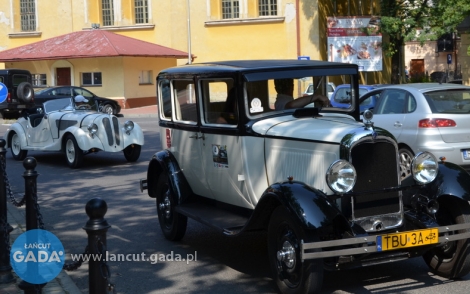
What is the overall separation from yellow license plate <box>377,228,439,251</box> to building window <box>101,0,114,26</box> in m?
39.8

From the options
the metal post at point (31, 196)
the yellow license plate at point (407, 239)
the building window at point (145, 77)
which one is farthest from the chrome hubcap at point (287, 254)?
the building window at point (145, 77)

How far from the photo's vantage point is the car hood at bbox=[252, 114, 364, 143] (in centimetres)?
629

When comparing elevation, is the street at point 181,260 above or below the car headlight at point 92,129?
below

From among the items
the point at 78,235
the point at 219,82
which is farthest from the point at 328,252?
the point at 78,235

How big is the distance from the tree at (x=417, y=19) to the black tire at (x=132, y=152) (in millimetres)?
19598

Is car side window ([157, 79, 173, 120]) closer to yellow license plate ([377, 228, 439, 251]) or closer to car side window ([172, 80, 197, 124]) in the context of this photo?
car side window ([172, 80, 197, 124])

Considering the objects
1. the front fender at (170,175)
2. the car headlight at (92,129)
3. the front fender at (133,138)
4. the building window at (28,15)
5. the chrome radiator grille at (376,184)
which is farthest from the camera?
the building window at (28,15)

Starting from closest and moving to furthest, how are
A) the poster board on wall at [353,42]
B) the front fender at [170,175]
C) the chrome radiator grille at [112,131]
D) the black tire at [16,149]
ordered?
the front fender at [170,175] → the chrome radiator grille at [112,131] → the black tire at [16,149] → the poster board on wall at [353,42]

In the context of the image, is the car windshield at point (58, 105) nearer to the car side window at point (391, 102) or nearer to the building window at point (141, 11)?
the car side window at point (391, 102)

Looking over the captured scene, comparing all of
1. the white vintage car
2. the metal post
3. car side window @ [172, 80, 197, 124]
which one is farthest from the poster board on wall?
the metal post

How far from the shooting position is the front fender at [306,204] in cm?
576

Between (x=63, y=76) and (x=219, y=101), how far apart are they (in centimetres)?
3499

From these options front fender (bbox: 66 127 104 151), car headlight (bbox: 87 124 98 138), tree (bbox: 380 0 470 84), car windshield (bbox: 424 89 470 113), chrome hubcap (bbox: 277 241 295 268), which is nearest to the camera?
chrome hubcap (bbox: 277 241 295 268)

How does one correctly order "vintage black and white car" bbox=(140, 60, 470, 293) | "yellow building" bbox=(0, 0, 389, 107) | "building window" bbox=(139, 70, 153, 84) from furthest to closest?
"building window" bbox=(139, 70, 153, 84)
"yellow building" bbox=(0, 0, 389, 107)
"vintage black and white car" bbox=(140, 60, 470, 293)
